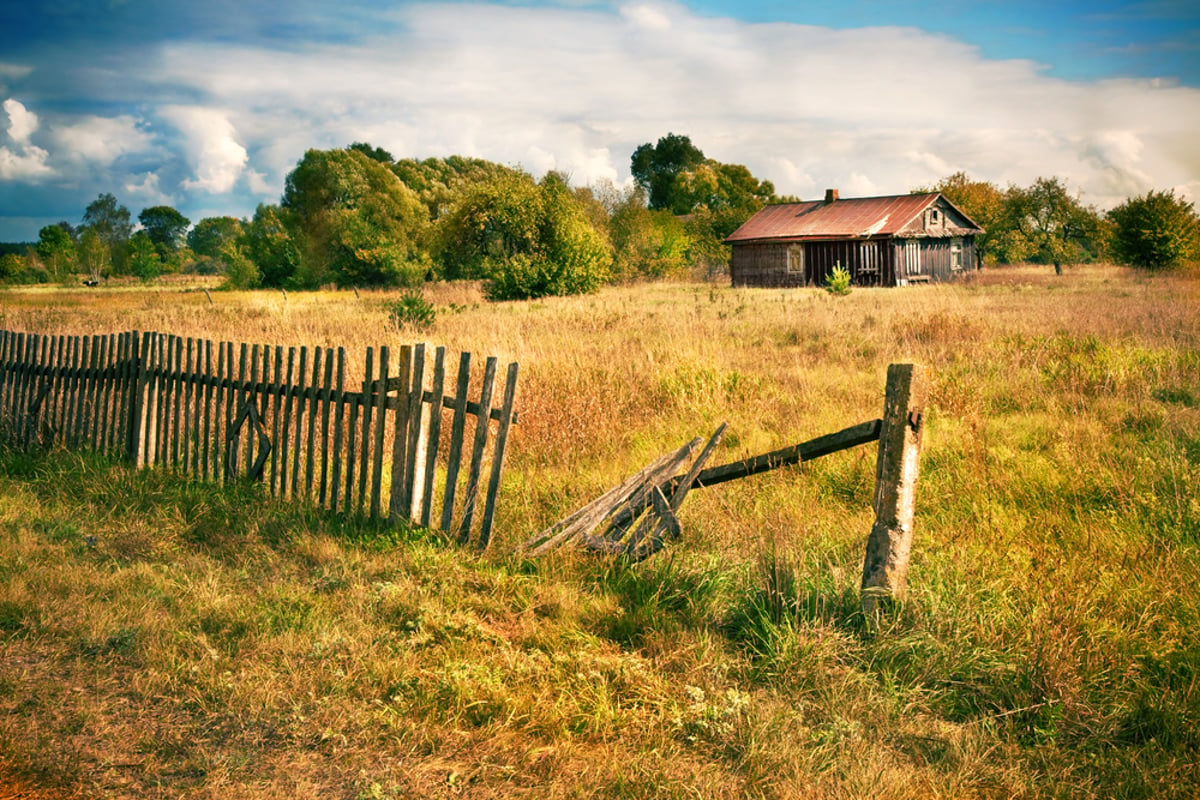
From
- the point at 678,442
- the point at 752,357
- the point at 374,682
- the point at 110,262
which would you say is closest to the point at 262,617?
the point at 374,682

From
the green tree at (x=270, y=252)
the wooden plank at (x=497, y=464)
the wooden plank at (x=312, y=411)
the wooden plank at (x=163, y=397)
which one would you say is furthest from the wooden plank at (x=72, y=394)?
the green tree at (x=270, y=252)

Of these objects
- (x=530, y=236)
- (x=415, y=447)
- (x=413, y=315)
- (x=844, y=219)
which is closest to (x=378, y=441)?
(x=415, y=447)

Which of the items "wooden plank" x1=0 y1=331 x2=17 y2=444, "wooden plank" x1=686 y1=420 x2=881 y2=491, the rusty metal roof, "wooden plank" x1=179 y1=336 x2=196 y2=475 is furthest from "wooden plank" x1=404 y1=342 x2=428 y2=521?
the rusty metal roof

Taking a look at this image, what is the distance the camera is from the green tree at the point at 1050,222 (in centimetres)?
4862

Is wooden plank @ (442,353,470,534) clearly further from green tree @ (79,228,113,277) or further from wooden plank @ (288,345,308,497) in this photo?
green tree @ (79,228,113,277)

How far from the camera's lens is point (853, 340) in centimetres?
1351

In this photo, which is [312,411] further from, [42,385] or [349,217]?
[349,217]

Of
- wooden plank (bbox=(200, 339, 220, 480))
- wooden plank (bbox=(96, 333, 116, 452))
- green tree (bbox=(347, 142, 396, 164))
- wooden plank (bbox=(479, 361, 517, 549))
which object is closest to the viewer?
wooden plank (bbox=(479, 361, 517, 549))

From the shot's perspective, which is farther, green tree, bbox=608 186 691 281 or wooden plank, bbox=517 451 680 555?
green tree, bbox=608 186 691 281

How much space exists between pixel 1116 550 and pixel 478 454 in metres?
4.00

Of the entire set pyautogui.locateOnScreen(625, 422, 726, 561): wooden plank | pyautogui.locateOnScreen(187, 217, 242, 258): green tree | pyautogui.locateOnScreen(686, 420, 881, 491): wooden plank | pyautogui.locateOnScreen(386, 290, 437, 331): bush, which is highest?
pyautogui.locateOnScreen(187, 217, 242, 258): green tree

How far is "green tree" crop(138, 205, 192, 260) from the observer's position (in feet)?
415

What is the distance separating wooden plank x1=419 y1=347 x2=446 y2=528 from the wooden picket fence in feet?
0.04

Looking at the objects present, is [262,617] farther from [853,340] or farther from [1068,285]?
[1068,285]
